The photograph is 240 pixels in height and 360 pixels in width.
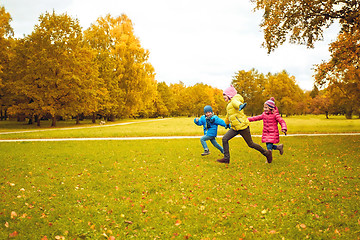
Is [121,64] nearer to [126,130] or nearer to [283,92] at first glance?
[126,130]

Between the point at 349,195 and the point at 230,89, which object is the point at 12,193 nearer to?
the point at 230,89

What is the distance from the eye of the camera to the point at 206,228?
418 cm

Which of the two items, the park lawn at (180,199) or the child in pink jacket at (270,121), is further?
the child in pink jacket at (270,121)

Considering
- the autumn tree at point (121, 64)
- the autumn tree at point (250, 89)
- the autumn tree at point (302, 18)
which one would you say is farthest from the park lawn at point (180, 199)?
the autumn tree at point (250, 89)

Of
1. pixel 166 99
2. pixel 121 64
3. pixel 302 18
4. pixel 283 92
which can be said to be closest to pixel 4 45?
pixel 121 64

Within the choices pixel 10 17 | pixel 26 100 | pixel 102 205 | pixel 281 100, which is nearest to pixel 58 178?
pixel 102 205

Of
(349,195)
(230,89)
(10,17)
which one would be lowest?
(349,195)

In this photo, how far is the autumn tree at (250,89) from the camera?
73.4 meters

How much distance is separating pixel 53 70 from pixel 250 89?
196 feet

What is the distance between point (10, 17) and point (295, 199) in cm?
3684

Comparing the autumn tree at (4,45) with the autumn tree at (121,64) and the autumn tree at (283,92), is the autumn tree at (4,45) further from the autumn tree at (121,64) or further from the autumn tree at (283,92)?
the autumn tree at (283,92)

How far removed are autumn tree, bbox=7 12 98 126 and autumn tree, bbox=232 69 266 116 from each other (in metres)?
53.1

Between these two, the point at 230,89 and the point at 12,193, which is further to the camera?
the point at 230,89

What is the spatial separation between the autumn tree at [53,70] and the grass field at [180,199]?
777 inches
